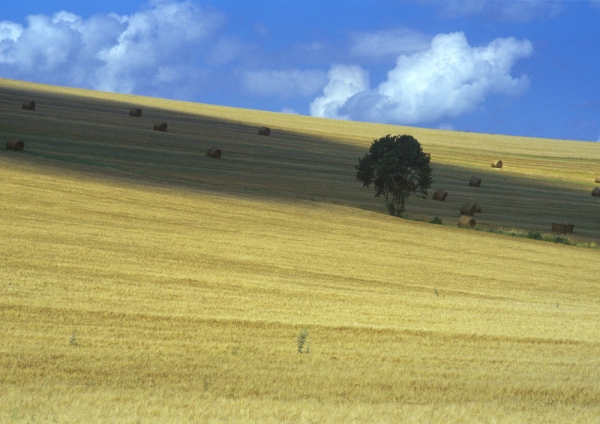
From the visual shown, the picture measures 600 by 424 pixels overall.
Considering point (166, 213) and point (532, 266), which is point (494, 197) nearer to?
point (532, 266)

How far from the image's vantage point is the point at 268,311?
11320 millimetres

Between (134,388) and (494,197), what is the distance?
36765 mm

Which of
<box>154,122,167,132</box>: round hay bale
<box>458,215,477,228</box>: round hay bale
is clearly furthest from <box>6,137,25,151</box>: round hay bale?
<box>154,122,167,132</box>: round hay bale

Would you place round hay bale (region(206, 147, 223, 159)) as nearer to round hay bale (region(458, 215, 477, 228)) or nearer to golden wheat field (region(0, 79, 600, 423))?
golden wheat field (region(0, 79, 600, 423))

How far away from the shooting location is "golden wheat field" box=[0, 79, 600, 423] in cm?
753

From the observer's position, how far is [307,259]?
16.9 meters

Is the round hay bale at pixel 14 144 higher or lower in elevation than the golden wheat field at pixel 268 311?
higher

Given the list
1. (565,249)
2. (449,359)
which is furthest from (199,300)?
(565,249)

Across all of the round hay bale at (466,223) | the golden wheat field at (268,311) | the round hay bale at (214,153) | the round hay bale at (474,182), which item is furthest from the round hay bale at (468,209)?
the round hay bale at (214,153)

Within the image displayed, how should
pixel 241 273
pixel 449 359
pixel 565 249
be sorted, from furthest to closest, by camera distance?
pixel 565 249 < pixel 241 273 < pixel 449 359

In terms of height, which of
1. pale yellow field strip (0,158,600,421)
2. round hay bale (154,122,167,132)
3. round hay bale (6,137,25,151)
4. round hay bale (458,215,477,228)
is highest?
round hay bale (154,122,167,132)

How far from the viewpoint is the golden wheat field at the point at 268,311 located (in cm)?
→ 753

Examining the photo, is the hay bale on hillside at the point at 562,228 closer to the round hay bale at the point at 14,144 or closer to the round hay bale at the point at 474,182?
the round hay bale at the point at 474,182

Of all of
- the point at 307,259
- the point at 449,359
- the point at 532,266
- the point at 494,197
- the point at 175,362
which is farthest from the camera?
the point at 494,197
